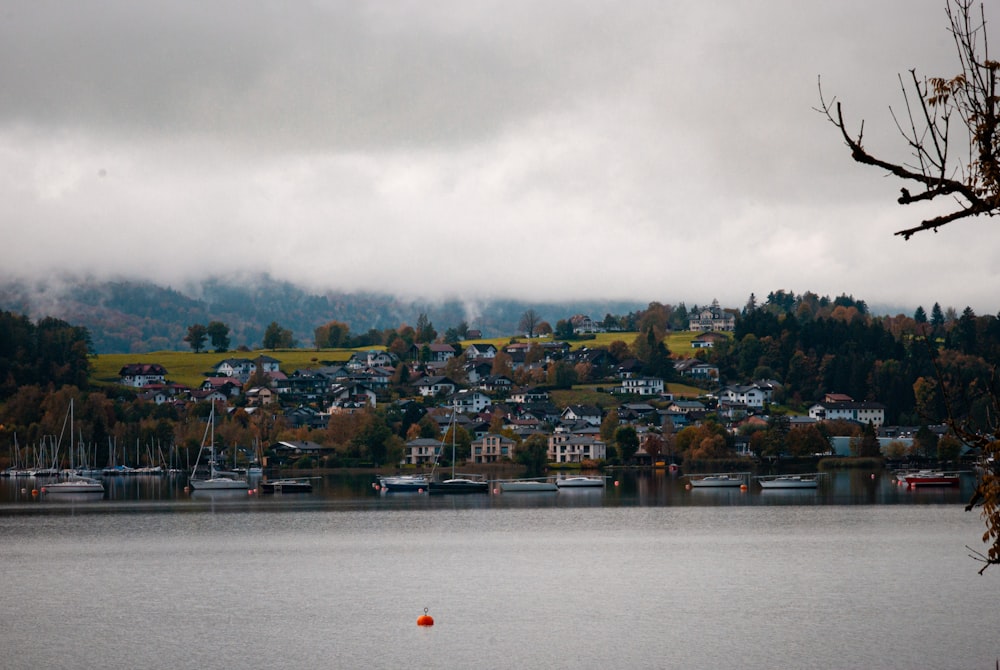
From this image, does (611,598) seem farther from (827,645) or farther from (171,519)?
(171,519)

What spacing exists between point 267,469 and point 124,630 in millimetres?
146666

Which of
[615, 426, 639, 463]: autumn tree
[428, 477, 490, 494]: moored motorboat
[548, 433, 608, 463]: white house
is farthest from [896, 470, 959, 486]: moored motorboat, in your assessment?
[548, 433, 608, 463]: white house

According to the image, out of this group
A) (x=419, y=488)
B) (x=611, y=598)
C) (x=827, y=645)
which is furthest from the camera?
(x=419, y=488)

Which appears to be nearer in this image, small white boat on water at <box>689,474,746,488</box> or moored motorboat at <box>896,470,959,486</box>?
moored motorboat at <box>896,470,959,486</box>

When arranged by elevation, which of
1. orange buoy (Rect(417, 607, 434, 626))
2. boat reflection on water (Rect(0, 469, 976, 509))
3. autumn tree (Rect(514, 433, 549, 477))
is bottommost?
orange buoy (Rect(417, 607, 434, 626))

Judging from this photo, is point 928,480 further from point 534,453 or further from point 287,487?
point 287,487

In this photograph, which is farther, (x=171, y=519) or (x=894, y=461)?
(x=894, y=461)

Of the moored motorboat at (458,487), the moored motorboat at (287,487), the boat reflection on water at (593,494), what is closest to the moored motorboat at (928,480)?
the boat reflection on water at (593,494)

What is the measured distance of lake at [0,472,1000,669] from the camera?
43.0m

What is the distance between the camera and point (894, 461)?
605 ft

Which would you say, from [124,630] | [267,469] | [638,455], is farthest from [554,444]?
[124,630]

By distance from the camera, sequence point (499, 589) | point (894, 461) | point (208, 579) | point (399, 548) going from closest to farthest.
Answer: point (499, 589) → point (208, 579) → point (399, 548) → point (894, 461)

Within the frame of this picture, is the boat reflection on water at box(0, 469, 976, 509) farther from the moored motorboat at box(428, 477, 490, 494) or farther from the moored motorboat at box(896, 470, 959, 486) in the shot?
the moored motorboat at box(428, 477, 490, 494)

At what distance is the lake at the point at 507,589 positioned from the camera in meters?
43.0
